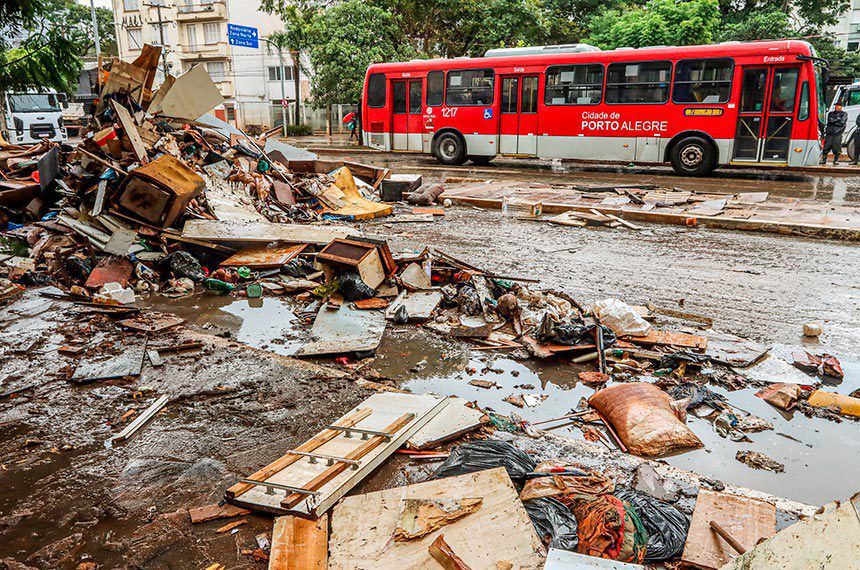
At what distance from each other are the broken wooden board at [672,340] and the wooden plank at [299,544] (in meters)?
3.58

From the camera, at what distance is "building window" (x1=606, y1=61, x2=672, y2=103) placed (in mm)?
16219

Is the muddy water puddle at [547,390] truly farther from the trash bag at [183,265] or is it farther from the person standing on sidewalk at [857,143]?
the person standing on sidewalk at [857,143]

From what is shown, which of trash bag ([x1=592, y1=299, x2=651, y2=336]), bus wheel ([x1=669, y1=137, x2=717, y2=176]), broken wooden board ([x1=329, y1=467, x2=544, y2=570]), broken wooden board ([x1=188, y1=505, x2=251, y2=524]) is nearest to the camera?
broken wooden board ([x1=329, y1=467, x2=544, y2=570])

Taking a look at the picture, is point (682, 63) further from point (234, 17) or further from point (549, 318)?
point (234, 17)

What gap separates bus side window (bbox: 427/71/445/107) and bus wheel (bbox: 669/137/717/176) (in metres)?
7.47

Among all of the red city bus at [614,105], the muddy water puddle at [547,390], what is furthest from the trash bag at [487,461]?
the red city bus at [614,105]

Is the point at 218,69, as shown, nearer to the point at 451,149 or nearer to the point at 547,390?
the point at 451,149

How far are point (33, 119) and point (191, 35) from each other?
2660 centimetres

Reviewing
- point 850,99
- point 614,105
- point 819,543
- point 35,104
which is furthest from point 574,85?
point 35,104

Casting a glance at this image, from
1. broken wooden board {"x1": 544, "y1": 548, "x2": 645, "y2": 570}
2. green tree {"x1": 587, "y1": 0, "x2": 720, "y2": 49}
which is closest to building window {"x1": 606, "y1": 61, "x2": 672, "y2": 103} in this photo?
green tree {"x1": 587, "y1": 0, "x2": 720, "y2": 49}

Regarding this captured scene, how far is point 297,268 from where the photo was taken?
7457 mm

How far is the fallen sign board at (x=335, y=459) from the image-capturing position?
313 cm

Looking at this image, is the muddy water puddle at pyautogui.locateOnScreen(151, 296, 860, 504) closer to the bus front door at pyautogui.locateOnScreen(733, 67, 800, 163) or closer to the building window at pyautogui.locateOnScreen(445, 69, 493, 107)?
the bus front door at pyautogui.locateOnScreen(733, 67, 800, 163)

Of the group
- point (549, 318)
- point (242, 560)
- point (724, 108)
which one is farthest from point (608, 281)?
point (724, 108)
